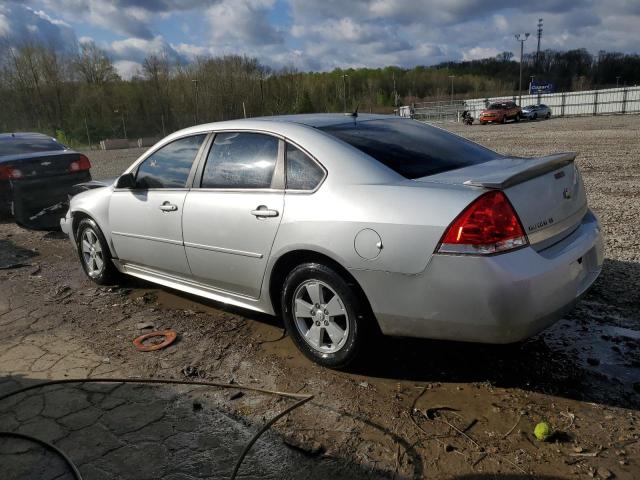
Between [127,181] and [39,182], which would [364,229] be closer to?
[127,181]

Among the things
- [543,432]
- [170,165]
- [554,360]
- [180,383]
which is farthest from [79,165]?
[543,432]

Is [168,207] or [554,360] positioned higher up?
[168,207]

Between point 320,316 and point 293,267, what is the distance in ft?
1.24

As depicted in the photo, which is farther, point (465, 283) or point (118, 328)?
point (118, 328)

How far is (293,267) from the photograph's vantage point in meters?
3.33

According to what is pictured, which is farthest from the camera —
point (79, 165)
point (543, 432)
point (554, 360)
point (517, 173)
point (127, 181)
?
point (79, 165)

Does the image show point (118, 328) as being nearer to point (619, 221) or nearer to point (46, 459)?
point (46, 459)

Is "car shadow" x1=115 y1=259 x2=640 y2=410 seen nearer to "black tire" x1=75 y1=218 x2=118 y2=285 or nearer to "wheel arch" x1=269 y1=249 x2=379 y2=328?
"wheel arch" x1=269 y1=249 x2=379 y2=328

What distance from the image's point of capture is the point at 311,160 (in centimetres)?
324

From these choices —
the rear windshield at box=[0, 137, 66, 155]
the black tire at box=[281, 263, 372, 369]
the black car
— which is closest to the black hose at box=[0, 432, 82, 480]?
the black tire at box=[281, 263, 372, 369]

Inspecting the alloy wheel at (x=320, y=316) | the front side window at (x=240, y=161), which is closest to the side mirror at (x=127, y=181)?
the front side window at (x=240, y=161)

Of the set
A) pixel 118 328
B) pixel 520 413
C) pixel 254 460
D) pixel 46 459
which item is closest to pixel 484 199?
pixel 520 413

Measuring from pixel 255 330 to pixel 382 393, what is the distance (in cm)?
134

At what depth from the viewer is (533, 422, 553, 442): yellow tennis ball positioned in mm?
2449
